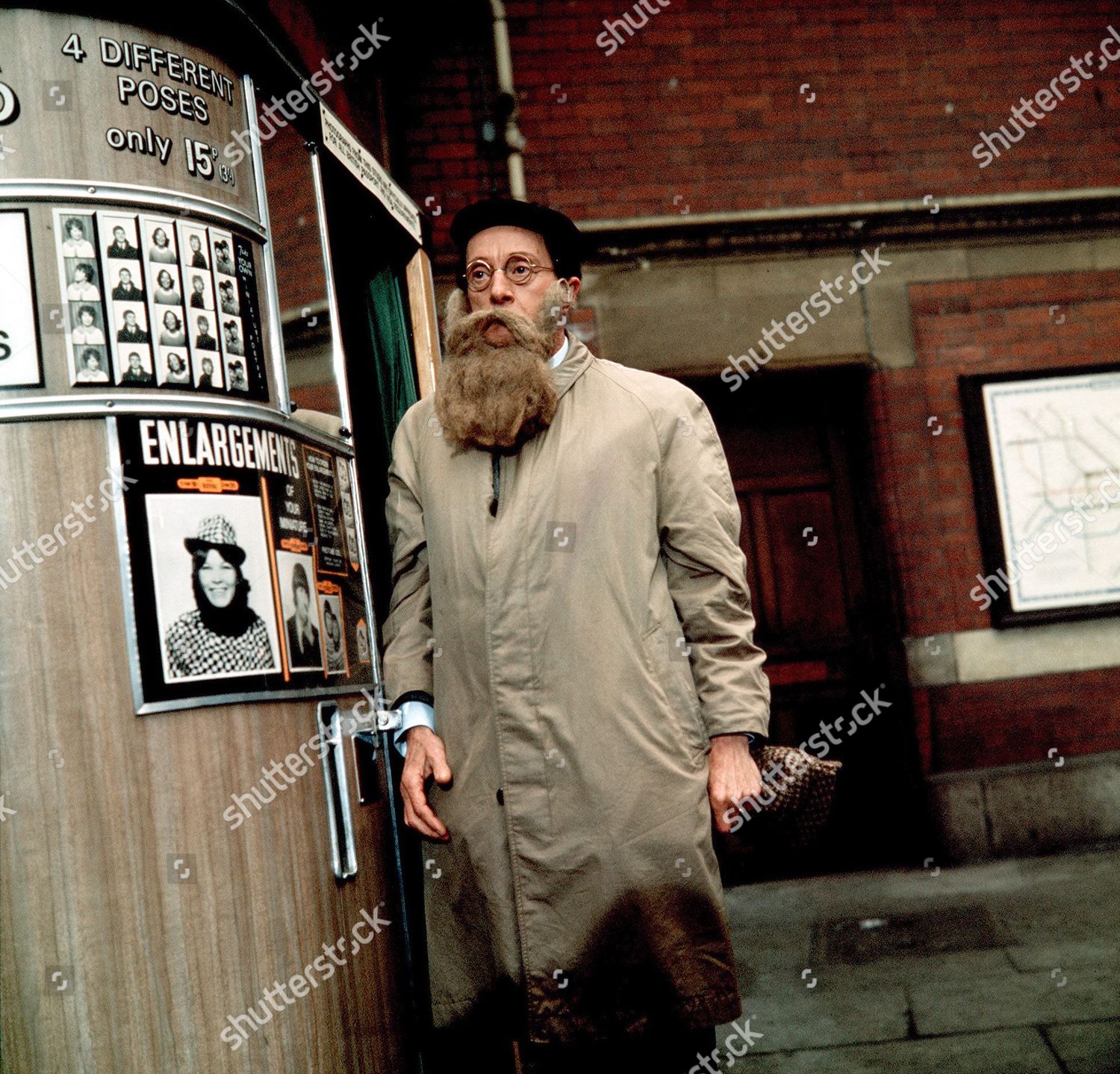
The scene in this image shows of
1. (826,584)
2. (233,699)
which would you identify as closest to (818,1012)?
(233,699)

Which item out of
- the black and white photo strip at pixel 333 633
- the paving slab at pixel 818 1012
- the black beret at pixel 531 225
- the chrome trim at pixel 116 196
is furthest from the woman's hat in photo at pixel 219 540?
the paving slab at pixel 818 1012

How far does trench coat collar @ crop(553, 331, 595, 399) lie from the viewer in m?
2.85

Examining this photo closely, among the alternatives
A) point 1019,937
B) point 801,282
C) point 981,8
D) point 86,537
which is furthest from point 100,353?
point 981,8

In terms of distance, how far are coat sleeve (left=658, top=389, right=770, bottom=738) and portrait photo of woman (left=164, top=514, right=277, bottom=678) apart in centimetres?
98

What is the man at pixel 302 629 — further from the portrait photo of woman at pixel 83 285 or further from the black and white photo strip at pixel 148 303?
the portrait photo of woman at pixel 83 285

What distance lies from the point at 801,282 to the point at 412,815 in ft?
16.0

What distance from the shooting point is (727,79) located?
6.93 metres

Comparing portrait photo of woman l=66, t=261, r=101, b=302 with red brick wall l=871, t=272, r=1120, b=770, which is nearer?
portrait photo of woman l=66, t=261, r=101, b=302

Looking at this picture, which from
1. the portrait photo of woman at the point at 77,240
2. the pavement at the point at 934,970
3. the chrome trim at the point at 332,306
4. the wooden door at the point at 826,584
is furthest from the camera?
the wooden door at the point at 826,584

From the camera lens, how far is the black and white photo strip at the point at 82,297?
8.88ft

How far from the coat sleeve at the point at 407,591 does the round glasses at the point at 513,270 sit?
39 cm

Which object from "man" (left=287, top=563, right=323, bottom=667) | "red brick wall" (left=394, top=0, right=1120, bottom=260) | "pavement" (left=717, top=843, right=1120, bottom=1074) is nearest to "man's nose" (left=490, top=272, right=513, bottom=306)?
"man" (left=287, top=563, right=323, bottom=667)

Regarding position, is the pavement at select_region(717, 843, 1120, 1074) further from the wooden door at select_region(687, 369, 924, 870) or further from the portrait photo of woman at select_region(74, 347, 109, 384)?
the portrait photo of woman at select_region(74, 347, 109, 384)

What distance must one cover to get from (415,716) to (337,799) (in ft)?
1.41
